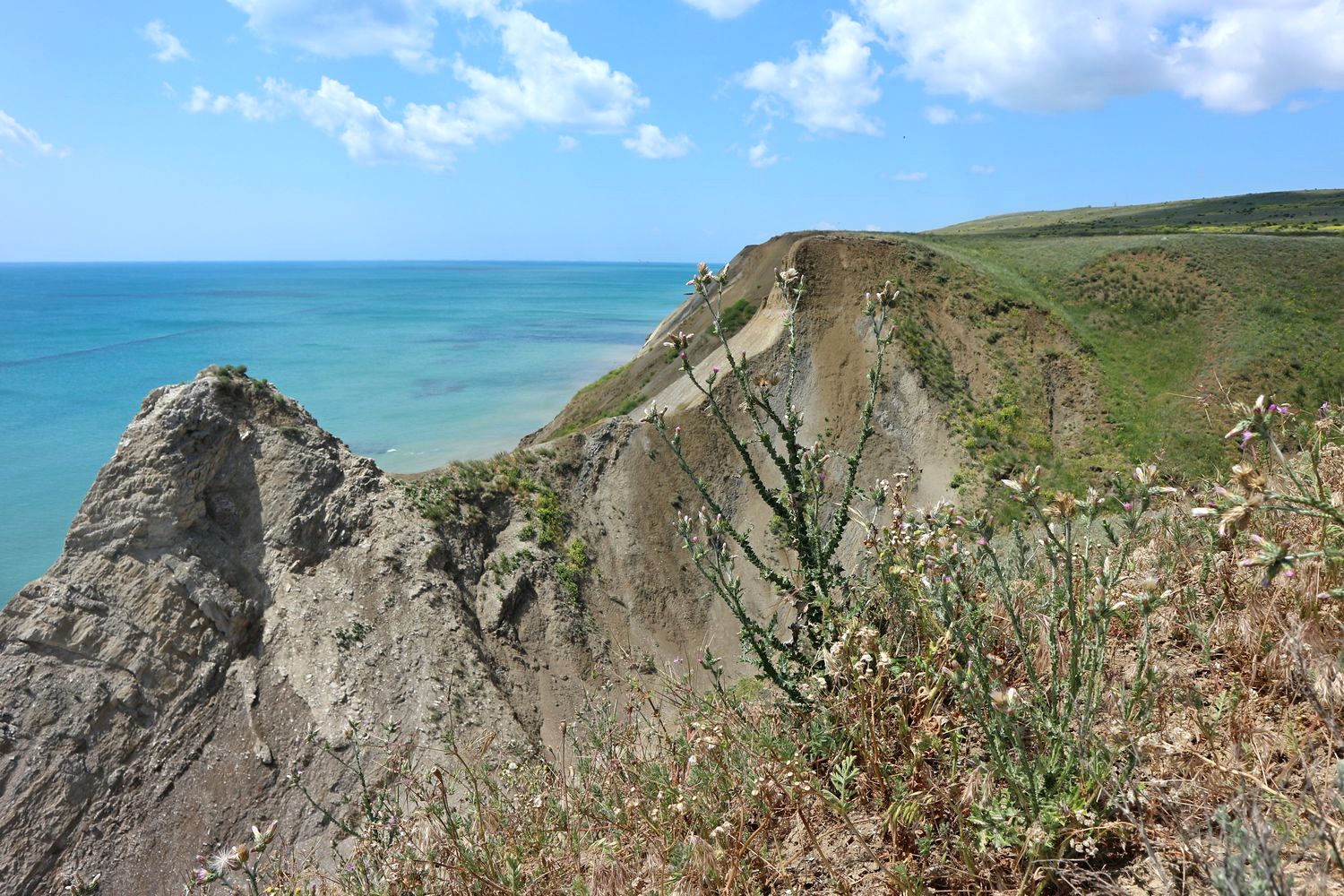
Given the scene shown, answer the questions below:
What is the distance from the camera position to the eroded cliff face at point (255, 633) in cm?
1312

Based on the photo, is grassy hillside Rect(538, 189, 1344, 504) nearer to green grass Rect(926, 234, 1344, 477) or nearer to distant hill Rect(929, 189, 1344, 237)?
green grass Rect(926, 234, 1344, 477)

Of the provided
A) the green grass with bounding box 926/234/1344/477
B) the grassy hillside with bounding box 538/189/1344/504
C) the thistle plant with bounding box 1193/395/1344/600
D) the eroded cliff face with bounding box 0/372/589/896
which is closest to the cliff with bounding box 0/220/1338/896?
the eroded cliff face with bounding box 0/372/589/896

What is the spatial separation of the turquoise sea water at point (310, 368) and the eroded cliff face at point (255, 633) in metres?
20.3

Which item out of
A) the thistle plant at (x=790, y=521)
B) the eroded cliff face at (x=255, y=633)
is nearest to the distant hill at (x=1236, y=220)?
the eroded cliff face at (x=255, y=633)

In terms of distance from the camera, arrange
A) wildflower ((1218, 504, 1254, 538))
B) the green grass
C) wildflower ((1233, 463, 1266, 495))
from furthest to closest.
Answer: the green grass → wildflower ((1233, 463, 1266, 495)) → wildflower ((1218, 504, 1254, 538))

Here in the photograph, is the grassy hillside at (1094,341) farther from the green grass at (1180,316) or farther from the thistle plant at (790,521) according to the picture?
the thistle plant at (790,521)

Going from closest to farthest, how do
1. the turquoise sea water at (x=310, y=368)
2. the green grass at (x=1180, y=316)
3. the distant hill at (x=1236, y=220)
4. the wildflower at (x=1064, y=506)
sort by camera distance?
the wildflower at (x=1064, y=506) → the green grass at (x=1180, y=316) → the turquoise sea water at (x=310, y=368) → the distant hill at (x=1236, y=220)

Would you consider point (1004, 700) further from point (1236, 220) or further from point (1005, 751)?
point (1236, 220)

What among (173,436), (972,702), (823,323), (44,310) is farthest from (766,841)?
(44,310)

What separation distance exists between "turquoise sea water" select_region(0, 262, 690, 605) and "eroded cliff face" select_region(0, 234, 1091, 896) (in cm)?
2026

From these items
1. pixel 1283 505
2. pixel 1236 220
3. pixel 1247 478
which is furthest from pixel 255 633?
pixel 1236 220

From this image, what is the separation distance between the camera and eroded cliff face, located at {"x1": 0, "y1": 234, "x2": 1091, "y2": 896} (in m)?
13.1

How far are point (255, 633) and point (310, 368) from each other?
68.2 metres

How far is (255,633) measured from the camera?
1545 cm
